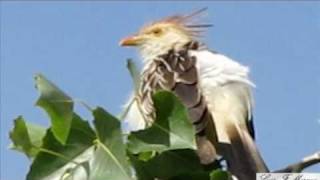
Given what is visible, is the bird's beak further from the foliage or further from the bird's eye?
the foliage

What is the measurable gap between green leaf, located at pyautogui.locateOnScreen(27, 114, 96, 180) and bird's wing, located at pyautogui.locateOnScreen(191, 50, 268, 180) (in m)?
0.87

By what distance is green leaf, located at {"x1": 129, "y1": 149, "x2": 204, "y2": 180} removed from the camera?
1255mm

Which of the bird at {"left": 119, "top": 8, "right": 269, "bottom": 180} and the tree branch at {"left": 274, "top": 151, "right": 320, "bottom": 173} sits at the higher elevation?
the tree branch at {"left": 274, "top": 151, "right": 320, "bottom": 173}

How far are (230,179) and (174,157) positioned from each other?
96mm

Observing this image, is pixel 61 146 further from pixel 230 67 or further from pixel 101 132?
pixel 230 67

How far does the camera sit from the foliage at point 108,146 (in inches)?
48.0

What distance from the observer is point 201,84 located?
254 cm

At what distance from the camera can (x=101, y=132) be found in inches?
48.1

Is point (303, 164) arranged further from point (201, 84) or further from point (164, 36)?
point (164, 36)

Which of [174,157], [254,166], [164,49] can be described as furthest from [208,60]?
[174,157]

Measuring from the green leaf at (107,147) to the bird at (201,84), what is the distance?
0.41 metres

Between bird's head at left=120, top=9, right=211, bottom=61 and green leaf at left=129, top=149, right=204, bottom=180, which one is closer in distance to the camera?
green leaf at left=129, top=149, right=204, bottom=180

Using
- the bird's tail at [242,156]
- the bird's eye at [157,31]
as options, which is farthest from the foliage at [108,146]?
the bird's eye at [157,31]

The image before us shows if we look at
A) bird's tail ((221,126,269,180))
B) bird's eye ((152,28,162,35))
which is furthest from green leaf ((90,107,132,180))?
bird's eye ((152,28,162,35))
